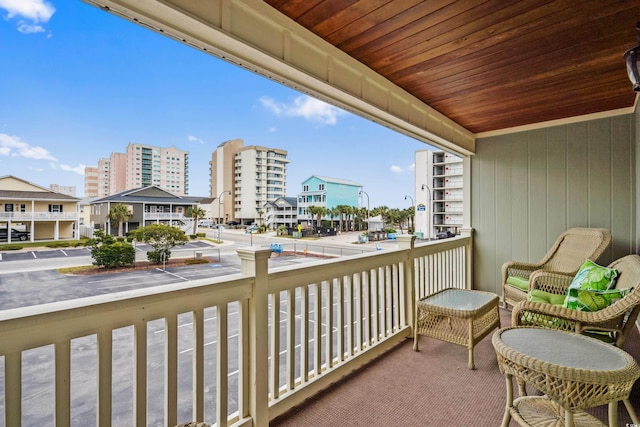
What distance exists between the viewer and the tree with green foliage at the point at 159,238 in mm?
1861

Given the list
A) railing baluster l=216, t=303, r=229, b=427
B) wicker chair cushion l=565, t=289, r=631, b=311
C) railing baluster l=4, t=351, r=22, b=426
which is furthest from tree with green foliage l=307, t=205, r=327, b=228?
railing baluster l=4, t=351, r=22, b=426

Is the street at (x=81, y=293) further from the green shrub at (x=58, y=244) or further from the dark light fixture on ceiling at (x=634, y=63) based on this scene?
the dark light fixture on ceiling at (x=634, y=63)

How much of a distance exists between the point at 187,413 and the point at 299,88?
2.43 metres

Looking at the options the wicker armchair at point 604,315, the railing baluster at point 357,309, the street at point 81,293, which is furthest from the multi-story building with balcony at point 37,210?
the wicker armchair at point 604,315

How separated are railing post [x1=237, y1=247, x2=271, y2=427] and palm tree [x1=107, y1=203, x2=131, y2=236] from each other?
0.75 m

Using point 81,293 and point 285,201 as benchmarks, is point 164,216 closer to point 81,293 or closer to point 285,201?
point 81,293

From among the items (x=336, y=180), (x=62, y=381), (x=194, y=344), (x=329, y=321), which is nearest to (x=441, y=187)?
(x=336, y=180)

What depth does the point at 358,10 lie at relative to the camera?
1.78m

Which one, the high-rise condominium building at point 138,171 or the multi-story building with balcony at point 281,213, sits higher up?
the high-rise condominium building at point 138,171

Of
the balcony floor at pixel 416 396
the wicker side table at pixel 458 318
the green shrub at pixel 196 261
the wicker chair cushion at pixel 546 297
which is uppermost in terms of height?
the green shrub at pixel 196 261

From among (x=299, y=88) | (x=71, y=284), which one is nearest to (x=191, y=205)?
(x=71, y=284)

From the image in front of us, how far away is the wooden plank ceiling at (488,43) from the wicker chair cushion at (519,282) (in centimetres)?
197

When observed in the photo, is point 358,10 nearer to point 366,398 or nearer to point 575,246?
point 366,398

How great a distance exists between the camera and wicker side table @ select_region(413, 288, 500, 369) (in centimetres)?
256
